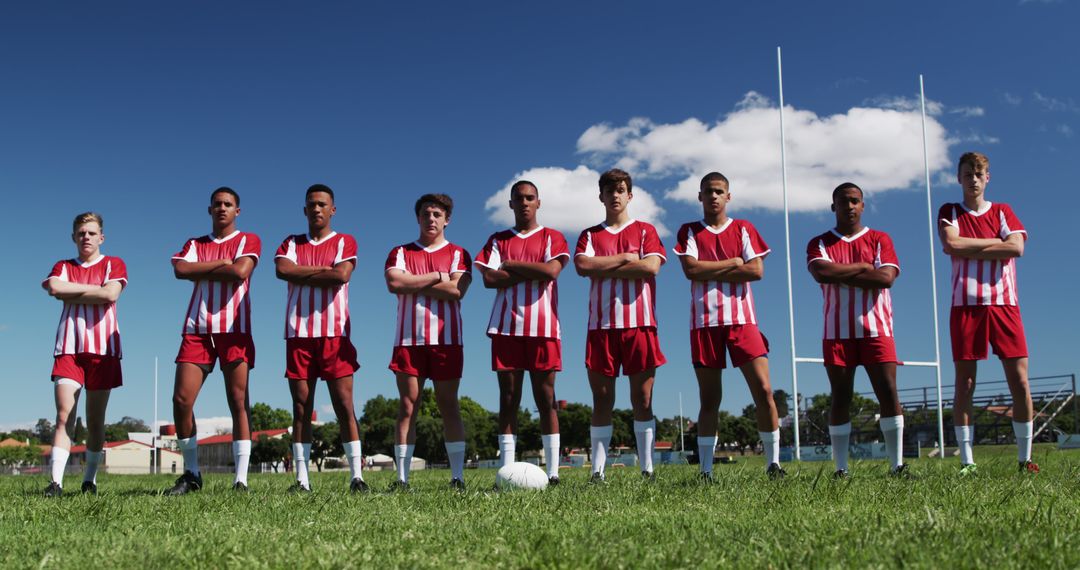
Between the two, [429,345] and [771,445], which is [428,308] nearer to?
[429,345]

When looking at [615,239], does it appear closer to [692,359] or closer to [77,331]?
[692,359]

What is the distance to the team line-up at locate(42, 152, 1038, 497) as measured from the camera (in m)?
6.74

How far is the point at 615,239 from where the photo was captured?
23.2 feet

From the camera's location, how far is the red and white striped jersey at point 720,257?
668 cm

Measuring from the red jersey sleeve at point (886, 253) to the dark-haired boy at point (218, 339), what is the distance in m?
5.01

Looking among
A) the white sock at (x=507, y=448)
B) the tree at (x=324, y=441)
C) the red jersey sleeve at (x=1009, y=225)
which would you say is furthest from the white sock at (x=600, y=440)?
the tree at (x=324, y=441)

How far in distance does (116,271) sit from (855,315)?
20.6 feet

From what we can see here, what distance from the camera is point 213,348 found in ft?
23.2

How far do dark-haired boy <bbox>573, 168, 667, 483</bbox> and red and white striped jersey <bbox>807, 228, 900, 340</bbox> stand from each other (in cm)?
130

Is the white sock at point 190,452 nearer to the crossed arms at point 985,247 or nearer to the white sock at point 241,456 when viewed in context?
the white sock at point 241,456

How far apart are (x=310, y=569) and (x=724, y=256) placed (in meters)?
4.64

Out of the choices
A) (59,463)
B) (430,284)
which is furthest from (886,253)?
(59,463)

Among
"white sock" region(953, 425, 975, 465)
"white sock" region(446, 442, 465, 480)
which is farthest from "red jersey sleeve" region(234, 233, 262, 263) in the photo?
"white sock" region(953, 425, 975, 465)

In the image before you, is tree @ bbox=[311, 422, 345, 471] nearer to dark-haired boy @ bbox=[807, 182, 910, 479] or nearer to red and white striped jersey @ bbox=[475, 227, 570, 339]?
red and white striped jersey @ bbox=[475, 227, 570, 339]
